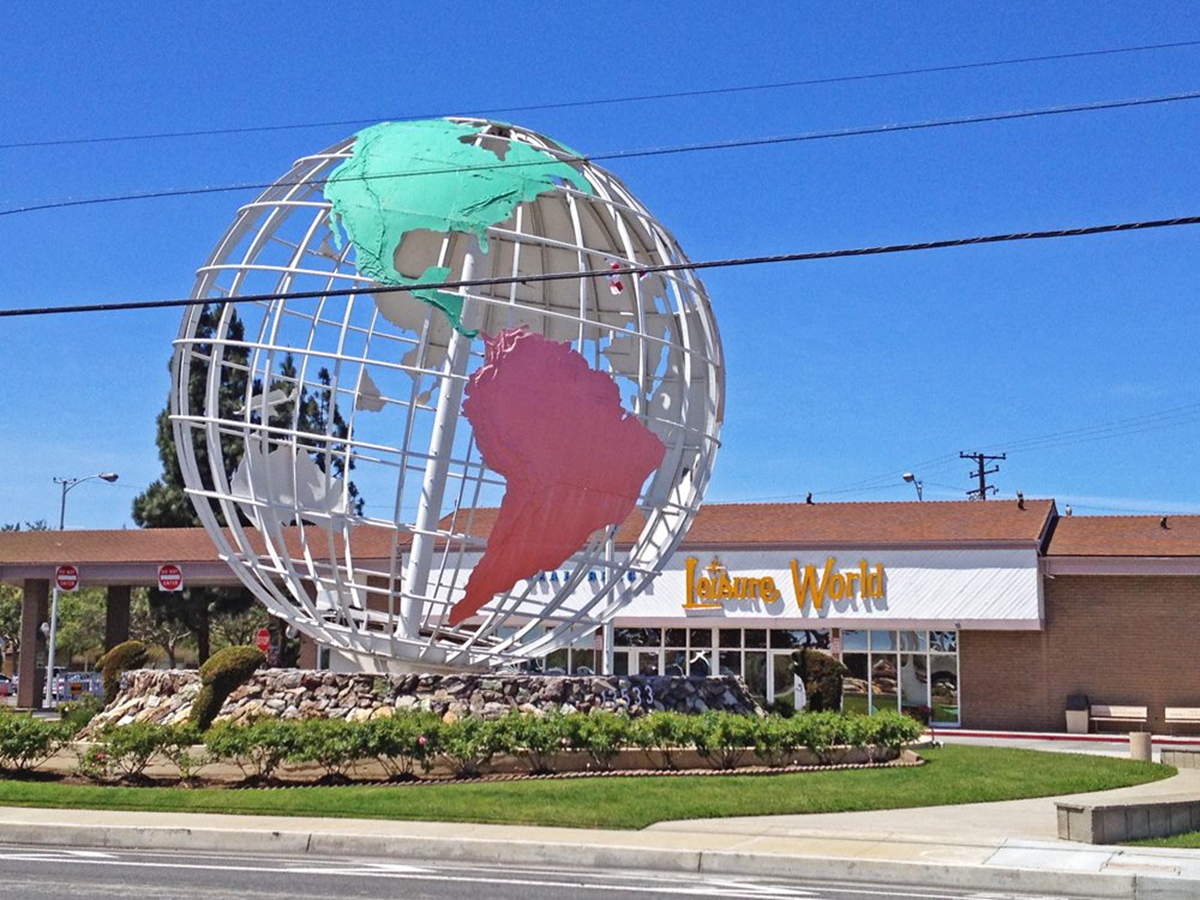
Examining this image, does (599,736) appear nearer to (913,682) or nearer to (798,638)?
(798,638)

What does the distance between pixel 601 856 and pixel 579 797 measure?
2905mm

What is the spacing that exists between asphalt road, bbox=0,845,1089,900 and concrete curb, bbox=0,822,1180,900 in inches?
13.6

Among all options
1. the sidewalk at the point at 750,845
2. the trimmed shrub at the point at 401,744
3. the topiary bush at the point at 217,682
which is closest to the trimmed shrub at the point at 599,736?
the trimmed shrub at the point at 401,744

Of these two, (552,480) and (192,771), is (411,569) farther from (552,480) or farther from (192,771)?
(192,771)

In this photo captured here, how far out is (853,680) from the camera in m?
36.3

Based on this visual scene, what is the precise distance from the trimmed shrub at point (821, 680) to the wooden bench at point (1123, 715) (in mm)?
12061

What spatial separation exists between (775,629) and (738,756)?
17.9m

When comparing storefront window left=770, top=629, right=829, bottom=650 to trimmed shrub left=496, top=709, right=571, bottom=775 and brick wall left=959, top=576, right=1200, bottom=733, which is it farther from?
trimmed shrub left=496, top=709, right=571, bottom=775

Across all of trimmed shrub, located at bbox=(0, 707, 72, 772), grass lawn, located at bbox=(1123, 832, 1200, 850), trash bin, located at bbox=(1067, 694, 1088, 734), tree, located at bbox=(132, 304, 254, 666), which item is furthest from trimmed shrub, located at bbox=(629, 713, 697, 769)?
tree, located at bbox=(132, 304, 254, 666)

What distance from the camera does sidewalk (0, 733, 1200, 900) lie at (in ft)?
39.3

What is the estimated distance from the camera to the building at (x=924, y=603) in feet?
110

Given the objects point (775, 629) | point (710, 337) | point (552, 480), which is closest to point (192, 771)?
point (552, 480)

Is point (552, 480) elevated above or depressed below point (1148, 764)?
above

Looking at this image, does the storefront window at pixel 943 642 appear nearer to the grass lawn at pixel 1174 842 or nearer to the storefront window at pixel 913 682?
the storefront window at pixel 913 682
